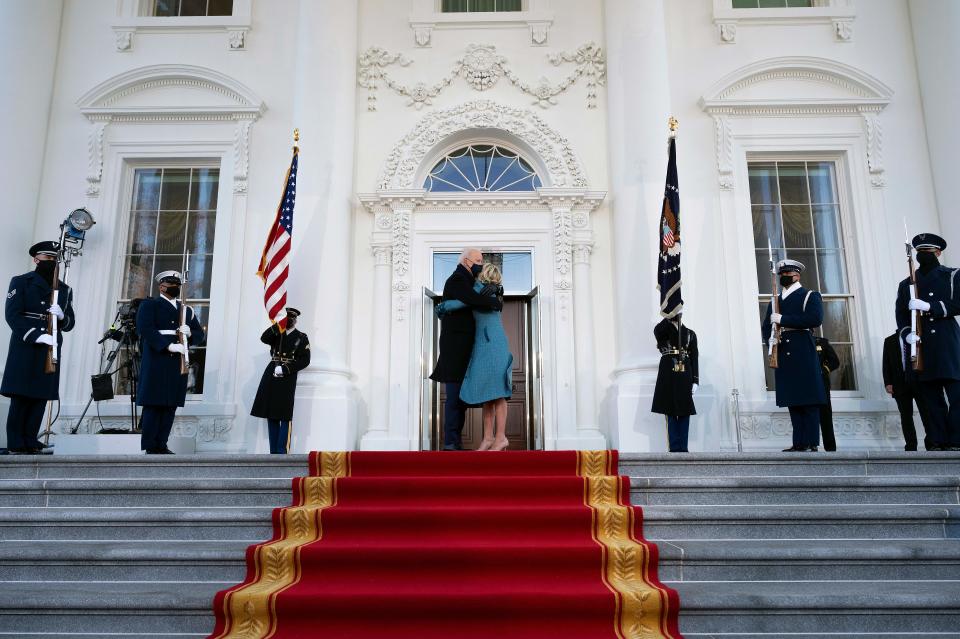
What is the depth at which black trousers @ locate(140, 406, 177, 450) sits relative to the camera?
6.39 meters

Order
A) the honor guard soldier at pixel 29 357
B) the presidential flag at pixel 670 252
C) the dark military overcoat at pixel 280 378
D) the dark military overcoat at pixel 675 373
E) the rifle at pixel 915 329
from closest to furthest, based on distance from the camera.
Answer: the rifle at pixel 915 329
the honor guard soldier at pixel 29 357
the dark military overcoat at pixel 675 373
the presidential flag at pixel 670 252
the dark military overcoat at pixel 280 378

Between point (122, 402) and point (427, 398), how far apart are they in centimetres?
359

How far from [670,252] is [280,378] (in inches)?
162

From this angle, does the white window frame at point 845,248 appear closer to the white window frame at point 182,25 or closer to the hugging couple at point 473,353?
the hugging couple at point 473,353

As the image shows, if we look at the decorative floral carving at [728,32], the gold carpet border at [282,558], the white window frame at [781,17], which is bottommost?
the gold carpet border at [282,558]

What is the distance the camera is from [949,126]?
8406 millimetres

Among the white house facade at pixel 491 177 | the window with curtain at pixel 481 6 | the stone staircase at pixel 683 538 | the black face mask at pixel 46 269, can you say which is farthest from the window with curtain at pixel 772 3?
the black face mask at pixel 46 269

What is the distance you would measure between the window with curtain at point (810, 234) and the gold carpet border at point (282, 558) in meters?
5.78

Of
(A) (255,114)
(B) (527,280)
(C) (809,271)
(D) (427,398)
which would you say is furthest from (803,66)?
(A) (255,114)

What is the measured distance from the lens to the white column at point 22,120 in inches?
329

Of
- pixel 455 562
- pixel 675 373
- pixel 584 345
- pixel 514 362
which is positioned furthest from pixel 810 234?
pixel 455 562

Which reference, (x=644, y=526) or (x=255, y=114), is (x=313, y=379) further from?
(x=644, y=526)

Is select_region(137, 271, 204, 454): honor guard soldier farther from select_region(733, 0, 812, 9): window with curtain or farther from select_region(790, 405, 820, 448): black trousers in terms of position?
select_region(733, 0, 812, 9): window with curtain

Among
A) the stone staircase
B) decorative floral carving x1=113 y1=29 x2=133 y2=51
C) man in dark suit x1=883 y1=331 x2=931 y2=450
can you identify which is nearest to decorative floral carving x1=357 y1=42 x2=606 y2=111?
decorative floral carving x1=113 y1=29 x2=133 y2=51
